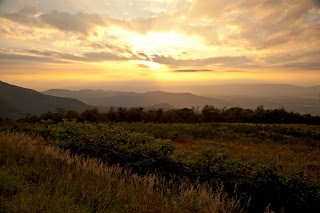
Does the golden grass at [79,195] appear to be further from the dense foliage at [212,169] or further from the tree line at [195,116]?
Result: the tree line at [195,116]

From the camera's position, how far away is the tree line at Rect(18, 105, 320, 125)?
3619 cm

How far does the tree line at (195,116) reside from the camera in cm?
3619

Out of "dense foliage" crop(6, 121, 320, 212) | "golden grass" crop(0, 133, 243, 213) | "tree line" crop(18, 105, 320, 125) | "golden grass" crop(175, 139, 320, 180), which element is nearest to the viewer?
"golden grass" crop(0, 133, 243, 213)

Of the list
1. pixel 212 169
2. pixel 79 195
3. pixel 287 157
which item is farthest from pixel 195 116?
pixel 79 195

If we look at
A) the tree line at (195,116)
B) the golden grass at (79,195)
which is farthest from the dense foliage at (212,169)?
the tree line at (195,116)

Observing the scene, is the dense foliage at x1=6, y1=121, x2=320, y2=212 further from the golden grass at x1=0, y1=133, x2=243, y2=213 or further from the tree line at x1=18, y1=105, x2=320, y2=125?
the tree line at x1=18, y1=105, x2=320, y2=125

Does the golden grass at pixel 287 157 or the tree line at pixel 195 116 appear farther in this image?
the tree line at pixel 195 116

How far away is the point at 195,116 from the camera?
4000 centimetres

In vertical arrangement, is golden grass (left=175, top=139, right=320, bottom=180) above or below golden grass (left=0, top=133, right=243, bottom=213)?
below

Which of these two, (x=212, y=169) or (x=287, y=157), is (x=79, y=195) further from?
(x=287, y=157)

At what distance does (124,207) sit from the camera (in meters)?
3.43

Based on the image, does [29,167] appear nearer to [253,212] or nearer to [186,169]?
[186,169]

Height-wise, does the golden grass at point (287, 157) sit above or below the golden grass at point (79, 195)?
below

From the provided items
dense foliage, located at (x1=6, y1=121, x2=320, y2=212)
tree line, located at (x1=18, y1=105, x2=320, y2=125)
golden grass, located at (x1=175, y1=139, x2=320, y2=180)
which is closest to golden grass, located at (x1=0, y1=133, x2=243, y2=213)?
dense foliage, located at (x1=6, y1=121, x2=320, y2=212)
